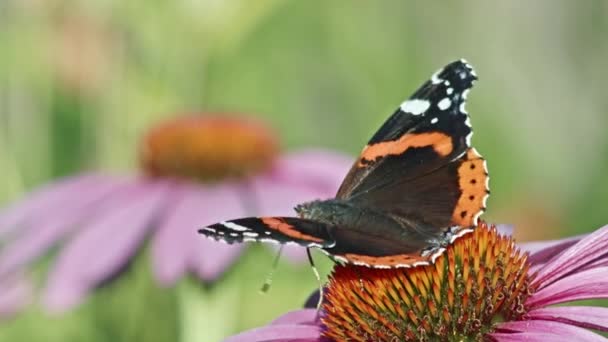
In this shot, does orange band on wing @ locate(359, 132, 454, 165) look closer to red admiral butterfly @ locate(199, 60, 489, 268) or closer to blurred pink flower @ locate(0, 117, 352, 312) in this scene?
red admiral butterfly @ locate(199, 60, 489, 268)

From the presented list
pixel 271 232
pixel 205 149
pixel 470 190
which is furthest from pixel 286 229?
pixel 205 149

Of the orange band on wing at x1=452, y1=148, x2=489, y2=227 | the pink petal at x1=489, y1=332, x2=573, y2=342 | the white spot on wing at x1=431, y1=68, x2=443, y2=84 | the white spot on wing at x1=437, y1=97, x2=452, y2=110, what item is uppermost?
the white spot on wing at x1=431, y1=68, x2=443, y2=84

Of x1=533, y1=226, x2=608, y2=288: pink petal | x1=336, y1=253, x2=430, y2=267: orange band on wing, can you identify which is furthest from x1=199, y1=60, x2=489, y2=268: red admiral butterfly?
x1=533, y1=226, x2=608, y2=288: pink petal

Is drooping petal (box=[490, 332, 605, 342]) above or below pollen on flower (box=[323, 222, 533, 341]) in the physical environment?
below

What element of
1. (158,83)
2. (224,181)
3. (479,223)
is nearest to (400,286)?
(479,223)

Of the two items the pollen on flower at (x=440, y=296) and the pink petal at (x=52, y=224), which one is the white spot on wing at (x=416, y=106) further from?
the pink petal at (x=52, y=224)

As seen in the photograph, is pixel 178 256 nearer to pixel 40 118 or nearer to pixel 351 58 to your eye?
pixel 40 118

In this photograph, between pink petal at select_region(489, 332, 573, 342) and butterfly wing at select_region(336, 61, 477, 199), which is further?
butterfly wing at select_region(336, 61, 477, 199)

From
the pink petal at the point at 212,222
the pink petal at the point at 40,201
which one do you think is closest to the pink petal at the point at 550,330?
the pink petal at the point at 212,222
